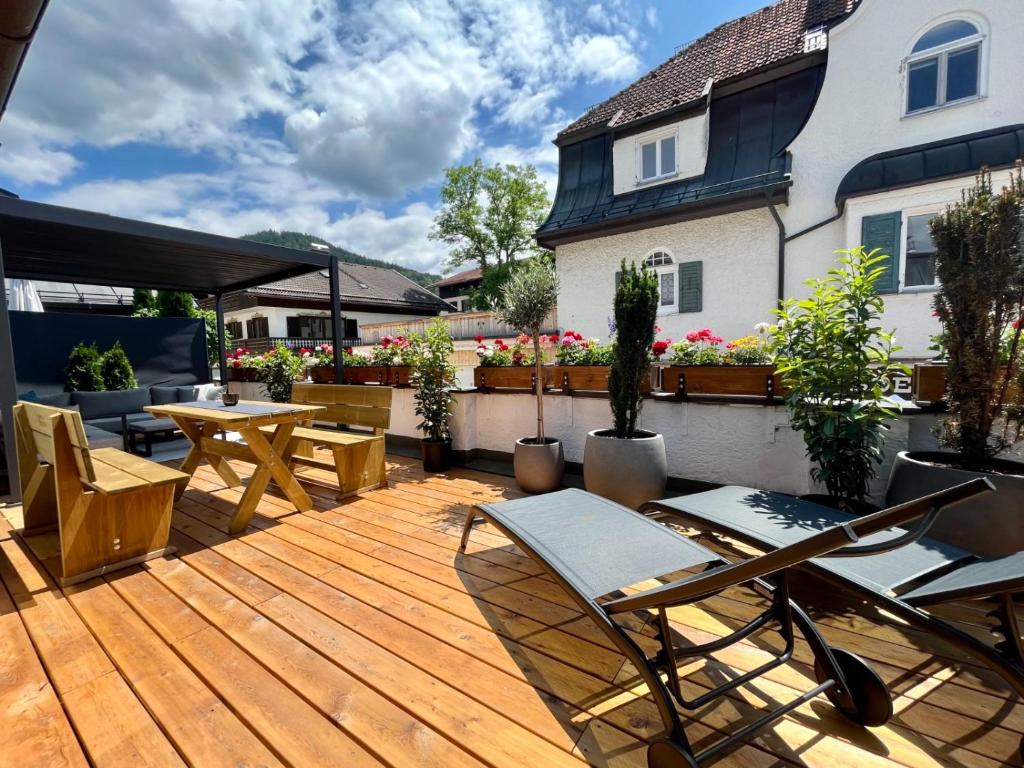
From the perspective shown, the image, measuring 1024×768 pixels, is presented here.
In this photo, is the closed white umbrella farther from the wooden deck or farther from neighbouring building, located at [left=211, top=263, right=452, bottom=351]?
the wooden deck

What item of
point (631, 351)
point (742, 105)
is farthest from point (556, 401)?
point (742, 105)

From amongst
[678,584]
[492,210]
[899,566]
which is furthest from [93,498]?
[492,210]

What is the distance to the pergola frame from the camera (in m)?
3.74

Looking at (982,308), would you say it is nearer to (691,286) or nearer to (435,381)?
(435,381)

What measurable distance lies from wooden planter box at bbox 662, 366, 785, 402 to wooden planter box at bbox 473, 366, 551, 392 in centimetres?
115

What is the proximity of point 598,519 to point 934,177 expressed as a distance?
726cm

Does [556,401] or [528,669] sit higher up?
[556,401]

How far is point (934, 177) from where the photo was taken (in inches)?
235

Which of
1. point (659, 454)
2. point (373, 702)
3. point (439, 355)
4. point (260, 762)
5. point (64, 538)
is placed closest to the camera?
point (260, 762)

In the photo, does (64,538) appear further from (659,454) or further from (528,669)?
(659,454)

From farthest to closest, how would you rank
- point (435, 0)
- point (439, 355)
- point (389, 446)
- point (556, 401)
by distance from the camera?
1. point (389, 446)
2. point (435, 0)
3. point (439, 355)
4. point (556, 401)

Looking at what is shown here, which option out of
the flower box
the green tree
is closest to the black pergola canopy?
the flower box

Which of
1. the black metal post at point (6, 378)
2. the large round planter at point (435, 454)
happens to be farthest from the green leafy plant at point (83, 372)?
the large round planter at point (435, 454)

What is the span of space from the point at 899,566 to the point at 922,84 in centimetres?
821
